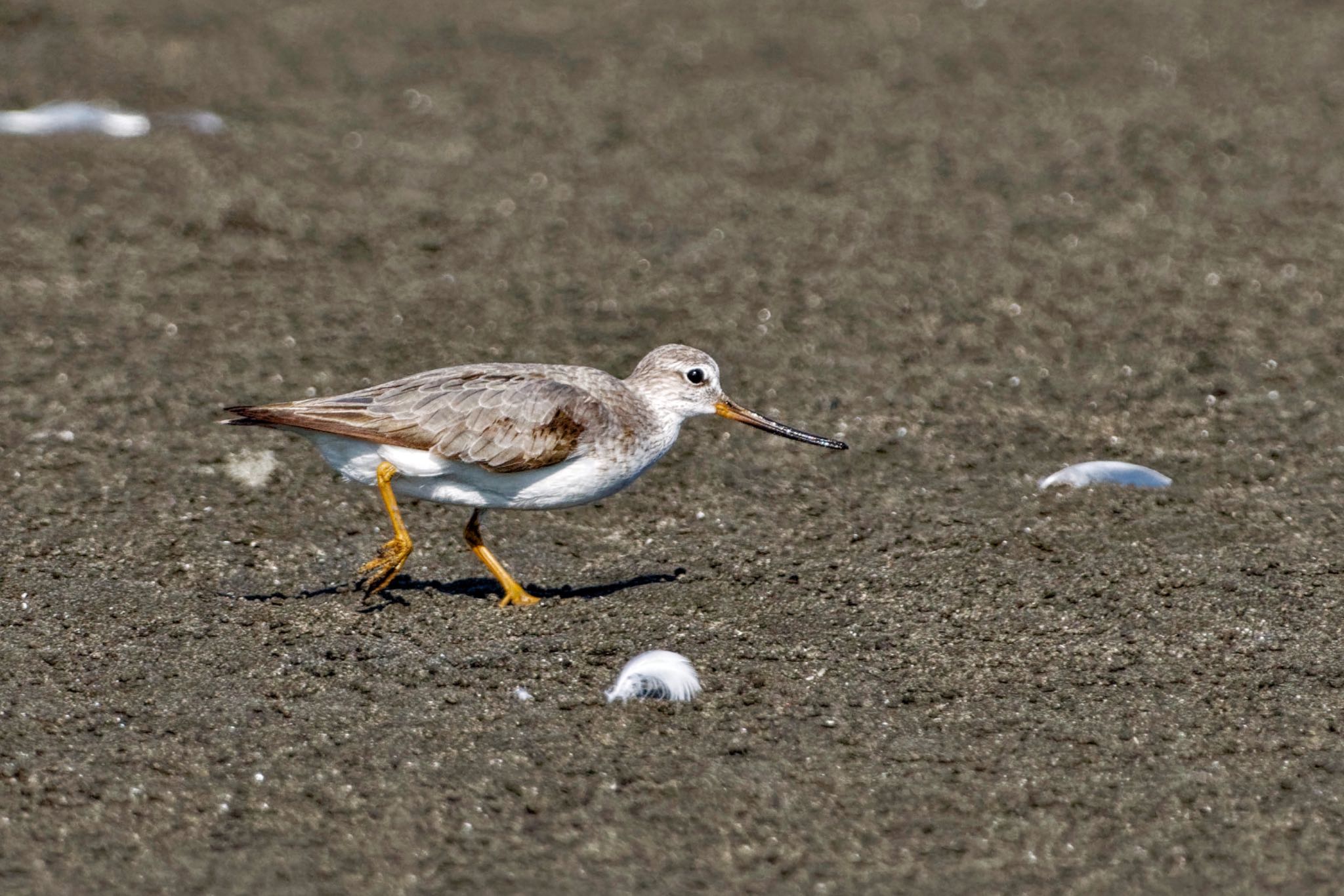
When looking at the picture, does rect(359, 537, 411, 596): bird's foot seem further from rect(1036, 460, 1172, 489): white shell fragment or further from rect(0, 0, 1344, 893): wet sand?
rect(1036, 460, 1172, 489): white shell fragment

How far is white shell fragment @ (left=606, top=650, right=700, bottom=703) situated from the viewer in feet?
19.5

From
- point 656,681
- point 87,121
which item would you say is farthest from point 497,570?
point 87,121

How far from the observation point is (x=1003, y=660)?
6.36 meters

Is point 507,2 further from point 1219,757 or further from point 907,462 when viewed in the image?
point 1219,757

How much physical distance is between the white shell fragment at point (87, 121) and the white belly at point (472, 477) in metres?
6.77

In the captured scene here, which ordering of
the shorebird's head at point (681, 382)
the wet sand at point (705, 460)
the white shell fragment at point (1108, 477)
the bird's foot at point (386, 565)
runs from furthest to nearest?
the white shell fragment at point (1108, 477), the shorebird's head at point (681, 382), the bird's foot at point (386, 565), the wet sand at point (705, 460)

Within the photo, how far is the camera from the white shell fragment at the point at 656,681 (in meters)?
5.95

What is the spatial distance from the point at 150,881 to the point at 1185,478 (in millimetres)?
5425

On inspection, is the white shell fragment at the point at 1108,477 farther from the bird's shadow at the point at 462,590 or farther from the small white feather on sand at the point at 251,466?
the small white feather on sand at the point at 251,466

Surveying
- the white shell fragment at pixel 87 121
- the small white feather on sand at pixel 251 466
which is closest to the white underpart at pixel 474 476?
the small white feather on sand at pixel 251 466

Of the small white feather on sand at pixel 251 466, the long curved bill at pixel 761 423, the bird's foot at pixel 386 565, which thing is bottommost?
the small white feather on sand at pixel 251 466

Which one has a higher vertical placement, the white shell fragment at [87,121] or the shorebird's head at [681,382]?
the shorebird's head at [681,382]

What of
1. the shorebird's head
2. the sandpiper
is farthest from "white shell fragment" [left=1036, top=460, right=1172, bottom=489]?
the sandpiper

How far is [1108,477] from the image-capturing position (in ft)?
26.0
